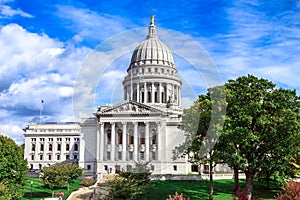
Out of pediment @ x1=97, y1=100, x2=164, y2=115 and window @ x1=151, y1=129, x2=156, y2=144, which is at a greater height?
pediment @ x1=97, y1=100, x2=164, y2=115

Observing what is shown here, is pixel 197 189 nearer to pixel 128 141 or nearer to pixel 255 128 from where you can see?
pixel 255 128

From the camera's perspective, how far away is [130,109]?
7212 centimetres

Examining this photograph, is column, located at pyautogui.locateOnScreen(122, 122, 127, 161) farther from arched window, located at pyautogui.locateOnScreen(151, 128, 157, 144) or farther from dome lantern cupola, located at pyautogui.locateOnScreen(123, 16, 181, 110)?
dome lantern cupola, located at pyautogui.locateOnScreen(123, 16, 181, 110)

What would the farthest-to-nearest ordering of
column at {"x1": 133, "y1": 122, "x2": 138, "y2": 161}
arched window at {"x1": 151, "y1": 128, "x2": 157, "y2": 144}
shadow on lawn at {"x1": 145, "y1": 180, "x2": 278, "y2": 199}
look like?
arched window at {"x1": 151, "y1": 128, "x2": 157, "y2": 144} < column at {"x1": 133, "y1": 122, "x2": 138, "y2": 161} < shadow on lawn at {"x1": 145, "y1": 180, "x2": 278, "y2": 199}

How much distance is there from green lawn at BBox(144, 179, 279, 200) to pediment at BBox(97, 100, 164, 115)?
772 inches

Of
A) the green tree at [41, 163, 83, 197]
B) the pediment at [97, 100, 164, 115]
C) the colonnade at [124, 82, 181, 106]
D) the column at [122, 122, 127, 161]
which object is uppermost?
the colonnade at [124, 82, 181, 106]

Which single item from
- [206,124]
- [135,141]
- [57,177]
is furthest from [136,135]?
[206,124]

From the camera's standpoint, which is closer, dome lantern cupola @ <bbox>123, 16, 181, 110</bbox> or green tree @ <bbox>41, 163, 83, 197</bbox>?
green tree @ <bbox>41, 163, 83, 197</bbox>

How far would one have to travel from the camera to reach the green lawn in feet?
144

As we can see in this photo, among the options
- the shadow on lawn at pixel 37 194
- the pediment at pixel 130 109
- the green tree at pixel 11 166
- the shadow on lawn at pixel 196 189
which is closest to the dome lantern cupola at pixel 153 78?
the pediment at pixel 130 109

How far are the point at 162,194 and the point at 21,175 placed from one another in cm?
1665

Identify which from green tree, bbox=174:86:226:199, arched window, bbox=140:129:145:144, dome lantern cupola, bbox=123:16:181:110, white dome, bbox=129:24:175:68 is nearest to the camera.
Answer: green tree, bbox=174:86:226:199

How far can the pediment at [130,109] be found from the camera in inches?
2820

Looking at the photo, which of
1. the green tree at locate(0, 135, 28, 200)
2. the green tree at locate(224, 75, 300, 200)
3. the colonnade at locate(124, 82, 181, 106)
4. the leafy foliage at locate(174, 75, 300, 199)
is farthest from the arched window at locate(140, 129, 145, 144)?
the green tree at locate(224, 75, 300, 200)
